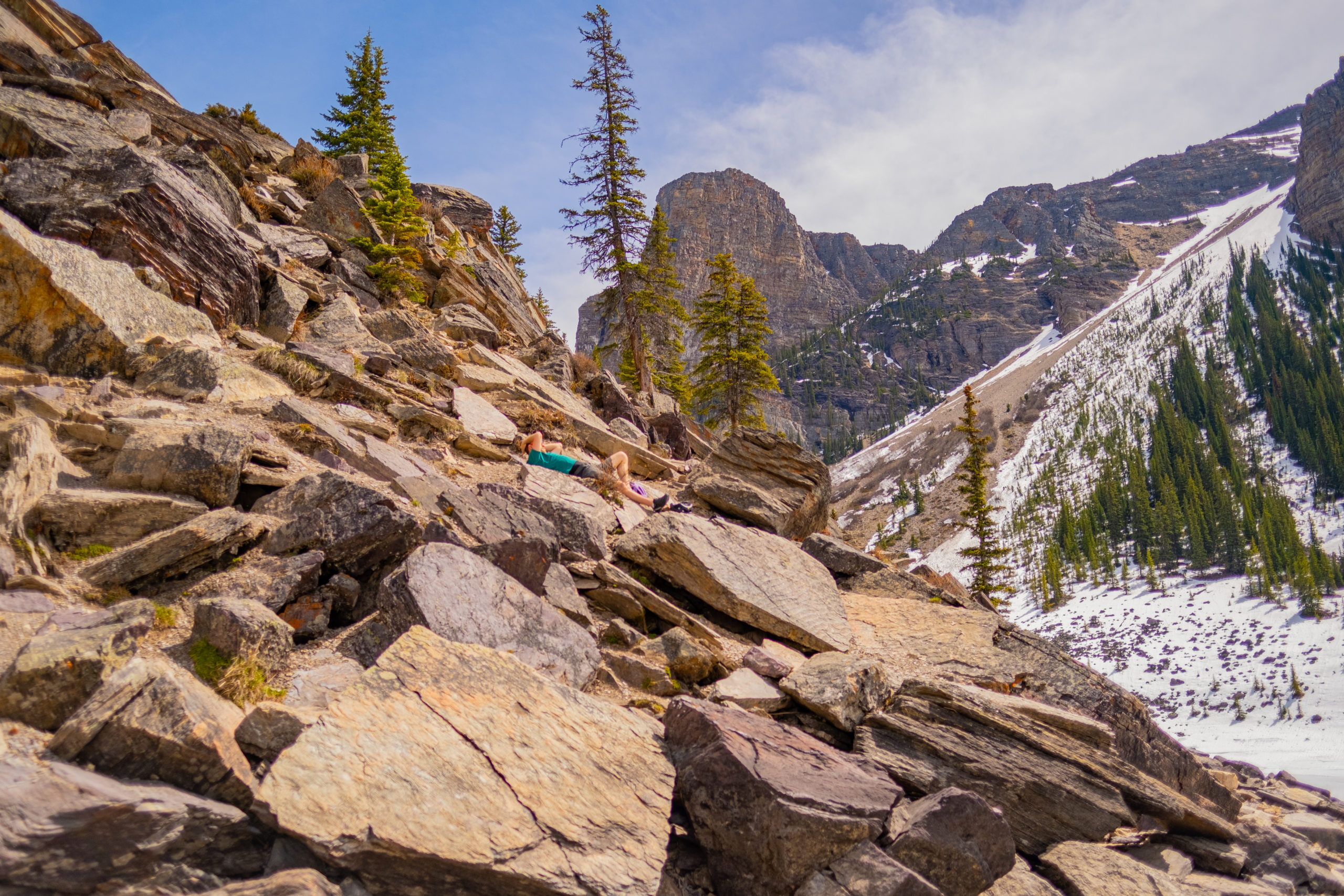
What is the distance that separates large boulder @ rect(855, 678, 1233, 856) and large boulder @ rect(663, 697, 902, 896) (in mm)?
1162

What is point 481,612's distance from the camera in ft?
21.2

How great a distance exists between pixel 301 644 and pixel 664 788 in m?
3.52

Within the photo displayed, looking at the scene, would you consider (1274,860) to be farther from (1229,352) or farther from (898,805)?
(1229,352)

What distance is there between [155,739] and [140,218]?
1089 centimetres

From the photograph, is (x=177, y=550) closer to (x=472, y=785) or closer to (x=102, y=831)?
(x=102, y=831)

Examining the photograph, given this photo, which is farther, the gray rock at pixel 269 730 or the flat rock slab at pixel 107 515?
the flat rock slab at pixel 107 515

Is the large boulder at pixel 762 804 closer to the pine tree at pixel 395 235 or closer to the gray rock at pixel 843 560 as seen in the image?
the gray rock at pixel 843 560

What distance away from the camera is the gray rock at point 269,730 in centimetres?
435

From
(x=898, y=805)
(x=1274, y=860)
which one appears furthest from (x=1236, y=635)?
(x=898, y=805)

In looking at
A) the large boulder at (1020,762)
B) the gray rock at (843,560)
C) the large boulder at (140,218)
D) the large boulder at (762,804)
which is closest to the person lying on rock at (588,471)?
the gray rock at (843,560)

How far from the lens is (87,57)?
65.5 feet

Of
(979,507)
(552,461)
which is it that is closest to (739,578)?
(552,461)

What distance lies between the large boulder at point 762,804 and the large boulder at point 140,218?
1163cm

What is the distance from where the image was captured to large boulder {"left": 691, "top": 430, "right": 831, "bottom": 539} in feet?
46.0
